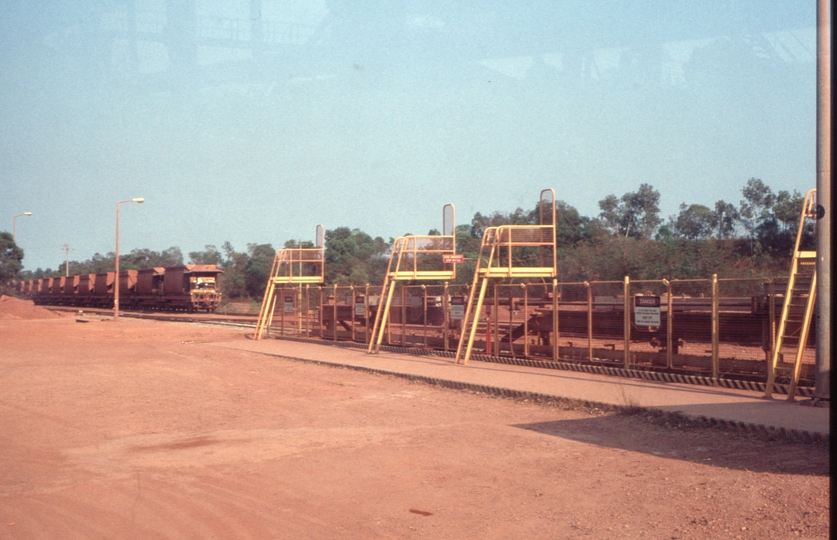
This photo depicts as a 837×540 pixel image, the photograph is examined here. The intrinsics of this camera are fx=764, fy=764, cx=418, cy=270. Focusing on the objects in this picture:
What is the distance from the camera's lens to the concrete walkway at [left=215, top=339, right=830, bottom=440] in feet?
33.7

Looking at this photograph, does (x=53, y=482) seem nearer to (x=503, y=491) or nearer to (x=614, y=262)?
(x=503, y=491)

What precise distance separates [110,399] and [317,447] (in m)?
6.25

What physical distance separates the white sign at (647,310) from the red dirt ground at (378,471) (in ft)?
12.6

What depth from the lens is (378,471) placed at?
8.49 meters

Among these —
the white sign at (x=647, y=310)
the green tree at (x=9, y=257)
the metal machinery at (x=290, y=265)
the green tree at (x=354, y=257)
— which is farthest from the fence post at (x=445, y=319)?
the green tree at (x=9, y=257)

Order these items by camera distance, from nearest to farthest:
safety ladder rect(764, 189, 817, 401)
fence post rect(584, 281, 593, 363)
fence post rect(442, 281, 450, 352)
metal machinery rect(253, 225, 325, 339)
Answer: safety ladder rect(764, 189, 817, 401), fence post rect(584, 281, 593, 363), fence post rect(442, 281, 450, 352), metal machinery rect(253, 225, 325, 339)

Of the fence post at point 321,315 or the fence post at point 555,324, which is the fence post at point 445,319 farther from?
the fence post at point 321,315

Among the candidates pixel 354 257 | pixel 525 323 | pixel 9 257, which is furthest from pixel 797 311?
pixel 9 257

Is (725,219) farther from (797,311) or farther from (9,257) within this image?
(9,257)

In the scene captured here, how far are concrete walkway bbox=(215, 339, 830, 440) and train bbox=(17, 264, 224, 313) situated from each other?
3805 centimetres

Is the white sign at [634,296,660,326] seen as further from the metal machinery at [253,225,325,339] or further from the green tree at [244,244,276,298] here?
the green tree at [244,244,276,298]

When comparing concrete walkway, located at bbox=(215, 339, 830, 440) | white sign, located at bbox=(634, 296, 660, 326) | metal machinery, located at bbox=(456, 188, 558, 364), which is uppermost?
metal machinery, located at bbox=(456, 188, 558, 364)

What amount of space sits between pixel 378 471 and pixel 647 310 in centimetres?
898

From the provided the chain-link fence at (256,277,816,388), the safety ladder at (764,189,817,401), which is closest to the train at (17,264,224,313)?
the chain-link fence at (256,277,816,388)
